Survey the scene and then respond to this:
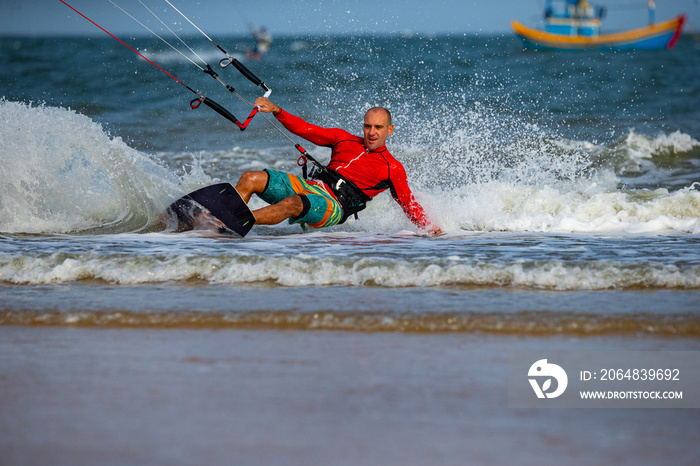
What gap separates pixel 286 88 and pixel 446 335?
16363 mm

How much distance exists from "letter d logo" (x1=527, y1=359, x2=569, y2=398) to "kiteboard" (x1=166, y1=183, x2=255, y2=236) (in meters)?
2.95

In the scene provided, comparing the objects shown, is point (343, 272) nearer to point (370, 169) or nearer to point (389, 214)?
point (370, 169)

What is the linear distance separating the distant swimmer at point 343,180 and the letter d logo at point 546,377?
293 cm

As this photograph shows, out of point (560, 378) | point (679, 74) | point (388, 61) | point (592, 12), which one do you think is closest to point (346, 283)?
point (560, 378)

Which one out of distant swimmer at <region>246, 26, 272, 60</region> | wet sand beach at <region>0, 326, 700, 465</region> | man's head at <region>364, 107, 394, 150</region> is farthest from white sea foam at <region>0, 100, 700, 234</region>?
distant swimmer at <region>246, 26, 272, 60</region>

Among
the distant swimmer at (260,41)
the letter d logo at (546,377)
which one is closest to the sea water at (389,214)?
the letter d logo at (546,377)

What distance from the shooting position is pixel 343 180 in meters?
6.00

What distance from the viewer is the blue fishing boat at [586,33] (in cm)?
5100

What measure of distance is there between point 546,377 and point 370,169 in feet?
10.7

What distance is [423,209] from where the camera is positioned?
618 centimetres

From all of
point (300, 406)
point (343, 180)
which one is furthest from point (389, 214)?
point (300, 406)

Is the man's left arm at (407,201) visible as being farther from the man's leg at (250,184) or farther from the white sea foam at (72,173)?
the white sea foam at (72,173)

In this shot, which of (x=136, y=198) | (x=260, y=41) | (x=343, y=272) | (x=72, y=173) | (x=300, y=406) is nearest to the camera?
(x=300, y=406)

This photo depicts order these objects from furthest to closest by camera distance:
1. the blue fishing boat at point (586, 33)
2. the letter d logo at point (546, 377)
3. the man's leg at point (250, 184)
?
1. the blue fishing boat at point (586, 33)
2. the man's leg at point (250, 184)
3. the letter d logo at point (546, 377)
